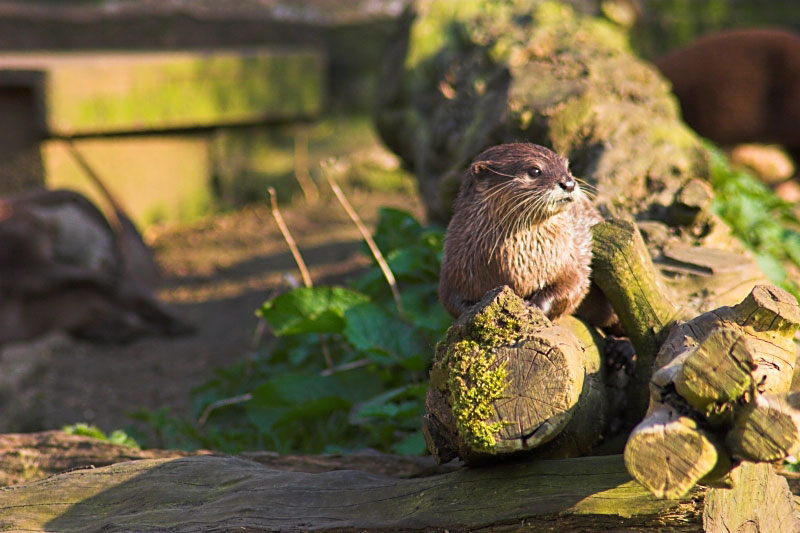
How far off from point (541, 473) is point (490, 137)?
1884 millimetres

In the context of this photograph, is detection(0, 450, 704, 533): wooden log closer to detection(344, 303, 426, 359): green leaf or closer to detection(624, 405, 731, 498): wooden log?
detection(624, 405, 731, 498): wooden log

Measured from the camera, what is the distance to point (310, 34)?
24.2 feet

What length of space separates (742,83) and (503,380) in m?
5.63

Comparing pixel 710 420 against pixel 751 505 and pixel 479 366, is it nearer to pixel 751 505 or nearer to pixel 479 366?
pixel 751 505

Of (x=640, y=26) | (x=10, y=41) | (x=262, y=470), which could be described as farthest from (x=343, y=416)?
(x=640, y=26)

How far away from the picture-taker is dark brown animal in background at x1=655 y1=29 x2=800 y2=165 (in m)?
6.72

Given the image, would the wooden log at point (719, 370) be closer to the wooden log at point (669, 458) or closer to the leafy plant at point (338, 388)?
the wooden log at point (669, 458)

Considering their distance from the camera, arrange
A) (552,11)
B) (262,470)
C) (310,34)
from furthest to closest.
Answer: (310,34), (552,11), (262,470)

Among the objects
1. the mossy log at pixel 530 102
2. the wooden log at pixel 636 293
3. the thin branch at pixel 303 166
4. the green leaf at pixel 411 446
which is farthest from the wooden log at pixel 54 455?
the thin branch at pixel 303 166

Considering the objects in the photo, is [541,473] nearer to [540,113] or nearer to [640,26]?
[540,113]

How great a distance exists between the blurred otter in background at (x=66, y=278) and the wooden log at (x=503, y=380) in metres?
2.95

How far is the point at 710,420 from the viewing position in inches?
67.9

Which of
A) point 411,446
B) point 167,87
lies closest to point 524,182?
point 411,446

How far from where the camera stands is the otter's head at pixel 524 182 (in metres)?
2.21
